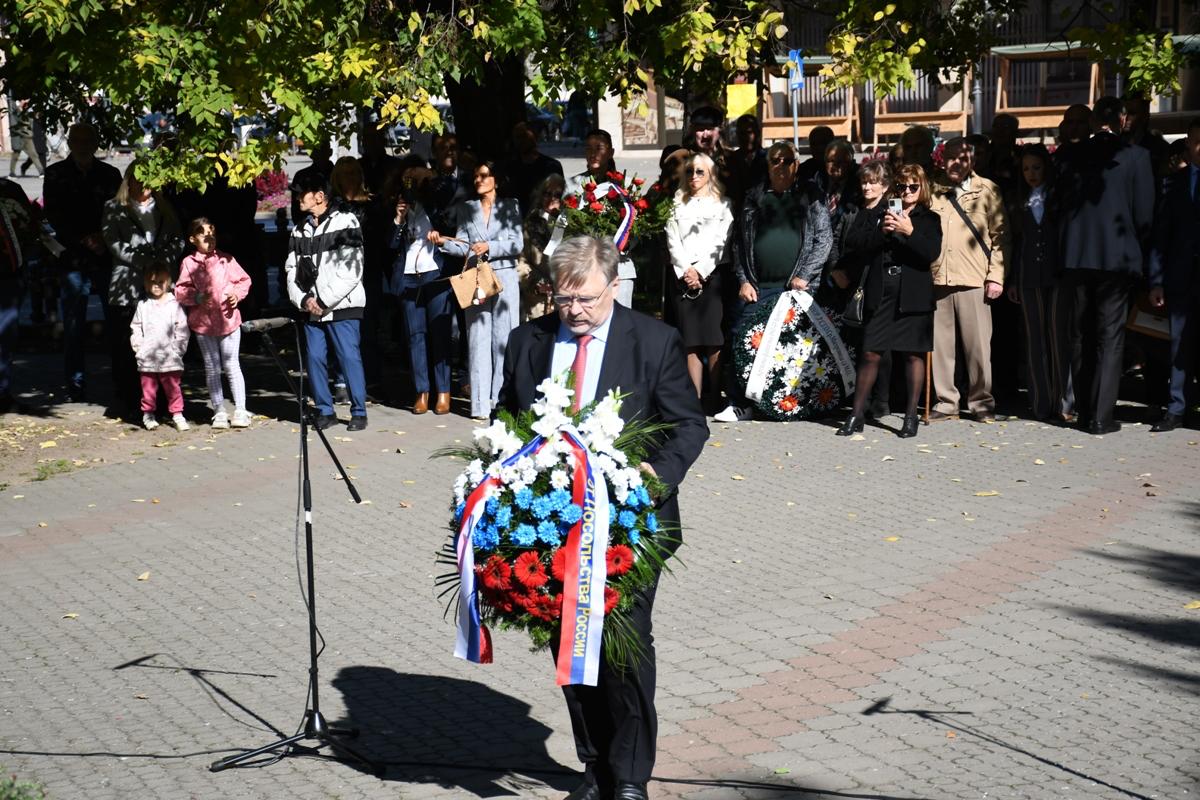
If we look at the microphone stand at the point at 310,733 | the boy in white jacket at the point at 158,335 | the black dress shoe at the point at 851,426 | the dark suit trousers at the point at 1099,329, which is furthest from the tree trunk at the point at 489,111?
the microphone stand at the point at 310,733

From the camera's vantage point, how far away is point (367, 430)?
13172 millimetres

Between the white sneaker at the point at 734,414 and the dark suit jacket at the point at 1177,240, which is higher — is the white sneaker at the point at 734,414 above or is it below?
below

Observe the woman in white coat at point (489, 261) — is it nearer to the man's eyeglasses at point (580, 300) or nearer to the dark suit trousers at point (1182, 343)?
the dark suit trousers at point (1182, 343)

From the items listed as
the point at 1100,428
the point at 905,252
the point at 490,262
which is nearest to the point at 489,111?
the point at 490,262

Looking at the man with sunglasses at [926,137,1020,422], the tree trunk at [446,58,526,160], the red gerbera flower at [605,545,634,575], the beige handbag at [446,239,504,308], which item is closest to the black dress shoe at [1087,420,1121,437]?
the man with sunglasses at [926,137,1020,422]

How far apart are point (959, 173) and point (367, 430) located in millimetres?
5203

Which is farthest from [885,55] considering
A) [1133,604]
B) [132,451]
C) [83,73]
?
[132,451]

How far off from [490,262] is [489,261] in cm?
3

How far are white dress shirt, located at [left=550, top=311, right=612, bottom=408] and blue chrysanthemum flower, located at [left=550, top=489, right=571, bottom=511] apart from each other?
0.50 metres

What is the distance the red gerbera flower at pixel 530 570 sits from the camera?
5410 millimetres

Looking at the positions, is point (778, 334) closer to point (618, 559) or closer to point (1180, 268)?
point (1180, 268)

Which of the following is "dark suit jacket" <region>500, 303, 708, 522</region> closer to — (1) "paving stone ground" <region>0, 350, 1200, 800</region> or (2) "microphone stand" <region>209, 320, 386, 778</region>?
(2) "microphone stand" <region>209, 320, 386, 778</region>

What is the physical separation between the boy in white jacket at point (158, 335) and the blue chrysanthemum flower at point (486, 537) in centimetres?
824

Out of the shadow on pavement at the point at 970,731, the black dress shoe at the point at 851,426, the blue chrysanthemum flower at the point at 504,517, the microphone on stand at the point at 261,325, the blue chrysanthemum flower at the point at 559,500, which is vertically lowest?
the shadow on pavement at the point at 970,731
